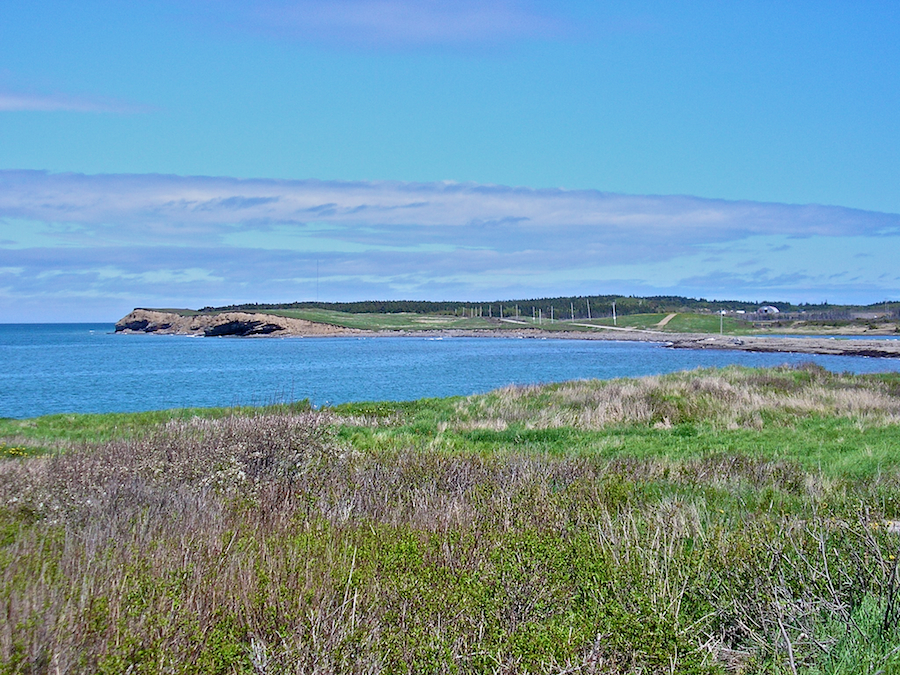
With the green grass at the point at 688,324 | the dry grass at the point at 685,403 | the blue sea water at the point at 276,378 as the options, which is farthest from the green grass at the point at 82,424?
the green grass at the point at 688,324

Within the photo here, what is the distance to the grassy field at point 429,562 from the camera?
169 inches

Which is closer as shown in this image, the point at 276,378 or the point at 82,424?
the point at 82,424

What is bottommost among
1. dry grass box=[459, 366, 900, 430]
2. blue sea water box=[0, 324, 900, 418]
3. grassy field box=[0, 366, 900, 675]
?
blue sea water box=[0, 324, 900, 418]

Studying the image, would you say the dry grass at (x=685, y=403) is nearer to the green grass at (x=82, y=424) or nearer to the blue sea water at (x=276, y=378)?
the green grass at (x=82, y=424)

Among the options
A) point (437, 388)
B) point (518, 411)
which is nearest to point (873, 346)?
point (437, 388)

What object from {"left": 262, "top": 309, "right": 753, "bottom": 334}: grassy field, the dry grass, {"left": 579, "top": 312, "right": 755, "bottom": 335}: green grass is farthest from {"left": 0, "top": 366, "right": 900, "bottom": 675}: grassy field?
{"left": 262, "top": 309, "right": 753, "bottom": 334}: grassy field

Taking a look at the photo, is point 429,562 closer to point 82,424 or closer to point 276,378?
point 82,424

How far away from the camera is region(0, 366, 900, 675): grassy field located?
429 cm

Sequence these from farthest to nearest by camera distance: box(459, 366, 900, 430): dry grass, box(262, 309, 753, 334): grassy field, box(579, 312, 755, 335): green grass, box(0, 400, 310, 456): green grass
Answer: box(262, 309, 753, 334): grassy field
box(579, 312, 755, 335): green grass
box(459, 366, 900, 430): dry grass
box(0, 400, 310, 456): green grass

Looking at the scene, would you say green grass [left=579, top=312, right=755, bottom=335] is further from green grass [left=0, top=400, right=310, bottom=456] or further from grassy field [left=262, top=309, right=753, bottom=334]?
green grass [left=0, top=400, right=310, bottom=456]

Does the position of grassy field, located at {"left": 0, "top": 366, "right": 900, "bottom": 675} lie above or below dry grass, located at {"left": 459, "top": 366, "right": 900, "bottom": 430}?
above

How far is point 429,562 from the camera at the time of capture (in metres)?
5.90

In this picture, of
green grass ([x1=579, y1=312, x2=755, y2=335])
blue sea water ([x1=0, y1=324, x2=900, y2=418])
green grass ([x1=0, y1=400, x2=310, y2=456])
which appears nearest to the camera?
green grass ([x1=0, y1=400, x2=310, y2=456])

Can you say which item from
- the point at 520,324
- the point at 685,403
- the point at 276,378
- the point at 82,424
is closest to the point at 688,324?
the point at 520,324
